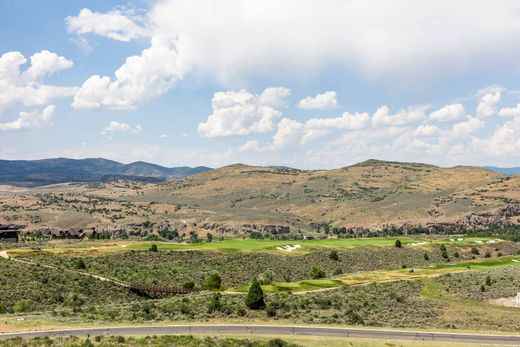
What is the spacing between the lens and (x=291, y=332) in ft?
149

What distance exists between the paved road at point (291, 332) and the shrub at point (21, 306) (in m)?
23.3

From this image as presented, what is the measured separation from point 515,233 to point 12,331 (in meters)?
176

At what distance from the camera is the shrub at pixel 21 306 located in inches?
2426

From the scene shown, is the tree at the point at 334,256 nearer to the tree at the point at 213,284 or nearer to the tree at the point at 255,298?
the tree at the point at 213,284

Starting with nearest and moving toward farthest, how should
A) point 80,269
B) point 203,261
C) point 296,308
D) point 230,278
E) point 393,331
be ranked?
point 393,331, point 296,308, point 80,269, point 230,278, point 203,261

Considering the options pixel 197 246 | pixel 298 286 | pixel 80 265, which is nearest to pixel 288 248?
pixel 197 246

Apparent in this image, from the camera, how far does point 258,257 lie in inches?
4429

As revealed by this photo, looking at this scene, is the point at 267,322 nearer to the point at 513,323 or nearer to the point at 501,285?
the point at 513,323

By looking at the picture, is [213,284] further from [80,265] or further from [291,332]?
[291,332]

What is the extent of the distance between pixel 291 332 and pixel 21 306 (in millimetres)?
37233

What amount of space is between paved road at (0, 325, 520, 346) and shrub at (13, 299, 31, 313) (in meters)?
23.3

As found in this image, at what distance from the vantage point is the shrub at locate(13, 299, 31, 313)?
6162 centimetres

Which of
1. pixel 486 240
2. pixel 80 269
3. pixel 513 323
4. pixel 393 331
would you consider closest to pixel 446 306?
pixel 513 323

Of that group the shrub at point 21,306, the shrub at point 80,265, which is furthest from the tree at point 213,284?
the shrub at point 21,306
